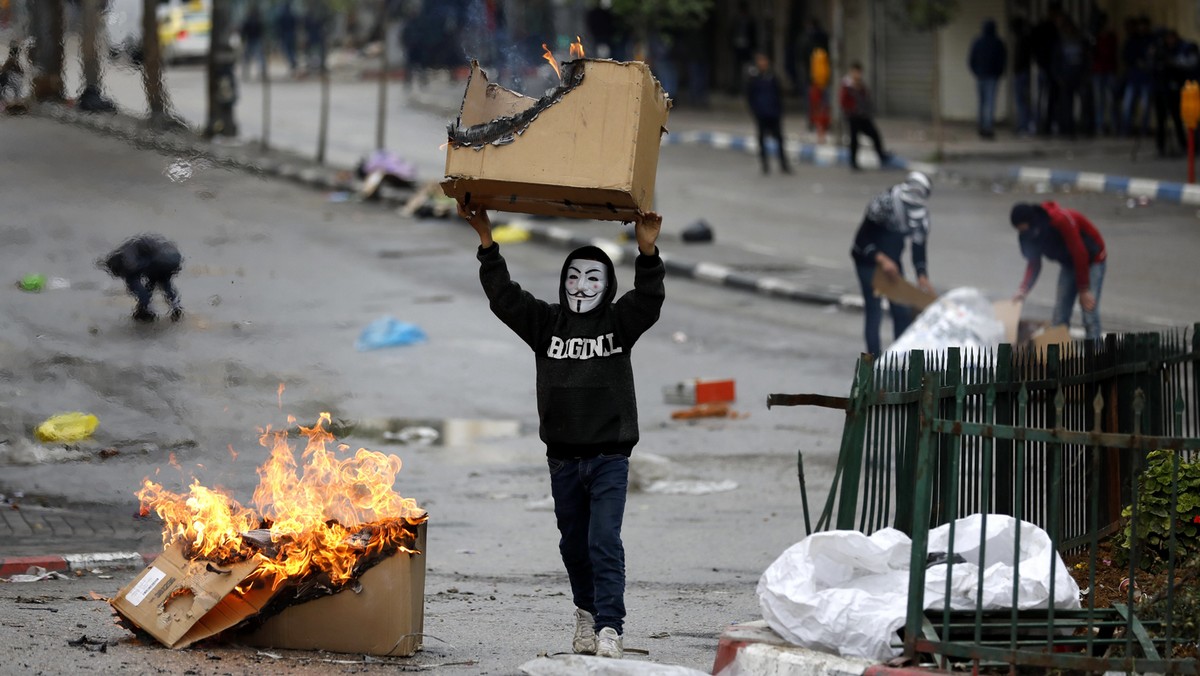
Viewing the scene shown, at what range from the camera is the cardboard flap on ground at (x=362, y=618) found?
600cm

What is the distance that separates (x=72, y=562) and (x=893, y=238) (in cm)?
801

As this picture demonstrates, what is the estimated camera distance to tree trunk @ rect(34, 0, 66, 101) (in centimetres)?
965

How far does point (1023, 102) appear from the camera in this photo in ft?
89.5

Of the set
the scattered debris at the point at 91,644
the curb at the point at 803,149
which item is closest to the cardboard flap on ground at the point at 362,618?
the scattered debris at the point at 91,644

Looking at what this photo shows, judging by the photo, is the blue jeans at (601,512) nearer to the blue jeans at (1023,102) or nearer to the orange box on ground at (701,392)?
the orange box on ground at (701,392)

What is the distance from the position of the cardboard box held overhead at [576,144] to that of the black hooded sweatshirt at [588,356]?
312 mm

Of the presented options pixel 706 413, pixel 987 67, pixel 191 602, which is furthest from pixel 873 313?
pixel 987 67

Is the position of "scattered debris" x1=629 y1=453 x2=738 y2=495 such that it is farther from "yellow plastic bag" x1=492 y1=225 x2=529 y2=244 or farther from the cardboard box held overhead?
"yellow plastic bag" x1=492 y1=225 x2=529 y2=244

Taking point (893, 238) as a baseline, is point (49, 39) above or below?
above

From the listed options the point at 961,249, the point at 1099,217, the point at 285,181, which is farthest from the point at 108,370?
the point at 285,181

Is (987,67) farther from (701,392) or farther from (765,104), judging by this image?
(701,392)

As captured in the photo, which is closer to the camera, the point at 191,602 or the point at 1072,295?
the point at 191,602

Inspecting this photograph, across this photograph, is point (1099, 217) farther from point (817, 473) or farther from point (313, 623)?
point (313, 623)

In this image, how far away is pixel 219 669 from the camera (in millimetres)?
5652
